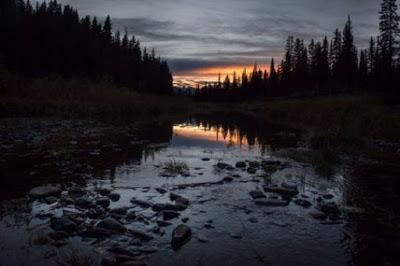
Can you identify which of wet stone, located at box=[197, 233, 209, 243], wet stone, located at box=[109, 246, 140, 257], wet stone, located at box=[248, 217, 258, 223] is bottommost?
wet stone, located at box=[197, 233, 209, 243]

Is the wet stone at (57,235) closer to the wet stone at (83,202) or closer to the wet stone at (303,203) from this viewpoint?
the wet stone at (83,202)

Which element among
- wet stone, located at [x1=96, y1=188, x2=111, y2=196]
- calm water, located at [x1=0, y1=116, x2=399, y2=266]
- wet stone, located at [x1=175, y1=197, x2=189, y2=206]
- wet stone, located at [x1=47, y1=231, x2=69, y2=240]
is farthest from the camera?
wet stone, located at [x1=96, y1=188, x2=111, y2=196]

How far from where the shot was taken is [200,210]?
703cm

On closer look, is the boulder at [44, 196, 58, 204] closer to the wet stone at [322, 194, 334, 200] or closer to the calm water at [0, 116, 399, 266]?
the calm water at [0, 116, 399, 266]

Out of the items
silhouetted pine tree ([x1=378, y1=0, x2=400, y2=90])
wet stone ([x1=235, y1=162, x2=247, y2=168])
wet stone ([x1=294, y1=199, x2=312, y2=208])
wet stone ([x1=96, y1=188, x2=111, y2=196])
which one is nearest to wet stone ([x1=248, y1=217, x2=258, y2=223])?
wet stone ([x1=294, y1=199, x2=312, y2=208])

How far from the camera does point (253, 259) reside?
5.05m

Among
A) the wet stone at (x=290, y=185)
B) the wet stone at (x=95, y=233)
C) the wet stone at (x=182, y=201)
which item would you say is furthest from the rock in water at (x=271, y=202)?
the wet stone at (x=95, y=233)

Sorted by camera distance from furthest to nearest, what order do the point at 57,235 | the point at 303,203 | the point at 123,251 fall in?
the point at 303,203 < the point at 57,235 < the point at 123,251

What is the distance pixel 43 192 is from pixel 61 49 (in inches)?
2259

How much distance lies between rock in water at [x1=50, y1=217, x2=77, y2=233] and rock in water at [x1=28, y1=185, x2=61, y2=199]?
5.61 feet

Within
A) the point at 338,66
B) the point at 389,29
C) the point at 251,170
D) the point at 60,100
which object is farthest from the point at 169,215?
the point at 338,66

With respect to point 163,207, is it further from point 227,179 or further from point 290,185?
point 290,185

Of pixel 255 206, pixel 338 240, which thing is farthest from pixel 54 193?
pixel 338 240

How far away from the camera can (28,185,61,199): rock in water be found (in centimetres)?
739
